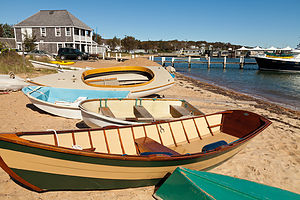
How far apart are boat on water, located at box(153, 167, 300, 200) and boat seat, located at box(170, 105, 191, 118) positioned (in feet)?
11.8

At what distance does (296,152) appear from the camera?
712 cm

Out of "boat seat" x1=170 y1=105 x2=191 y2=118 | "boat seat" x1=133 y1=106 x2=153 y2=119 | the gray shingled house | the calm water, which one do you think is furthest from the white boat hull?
the gray shingled house

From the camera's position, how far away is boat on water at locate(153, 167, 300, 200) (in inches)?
150

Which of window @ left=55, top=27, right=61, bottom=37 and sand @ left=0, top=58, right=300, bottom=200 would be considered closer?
sand @ left=0, top=58, right=300, bottom=200

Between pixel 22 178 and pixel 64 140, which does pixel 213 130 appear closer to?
pixel 64 140

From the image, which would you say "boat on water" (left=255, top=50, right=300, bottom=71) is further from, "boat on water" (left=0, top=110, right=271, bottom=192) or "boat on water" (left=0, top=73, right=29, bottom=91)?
"boat on water" (left=0, top=73, right=29, bottom=91)

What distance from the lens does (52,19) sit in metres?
38.6

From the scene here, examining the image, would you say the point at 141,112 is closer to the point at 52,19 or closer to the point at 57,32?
the point at 57,32

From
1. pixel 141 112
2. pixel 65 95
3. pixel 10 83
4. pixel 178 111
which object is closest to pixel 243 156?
pixel 178 111

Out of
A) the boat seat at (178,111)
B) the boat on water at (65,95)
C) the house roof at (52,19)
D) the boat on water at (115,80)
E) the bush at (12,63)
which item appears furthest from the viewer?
the house roof at (52,19)

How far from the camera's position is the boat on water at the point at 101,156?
12.6 feet

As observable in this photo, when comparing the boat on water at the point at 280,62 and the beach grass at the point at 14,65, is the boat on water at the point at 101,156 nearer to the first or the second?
the beach grass at the point at 14,65

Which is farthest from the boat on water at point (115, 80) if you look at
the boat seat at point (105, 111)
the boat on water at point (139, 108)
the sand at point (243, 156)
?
the boat seat at point (105, 111)

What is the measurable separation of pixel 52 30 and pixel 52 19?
9.29 ft
